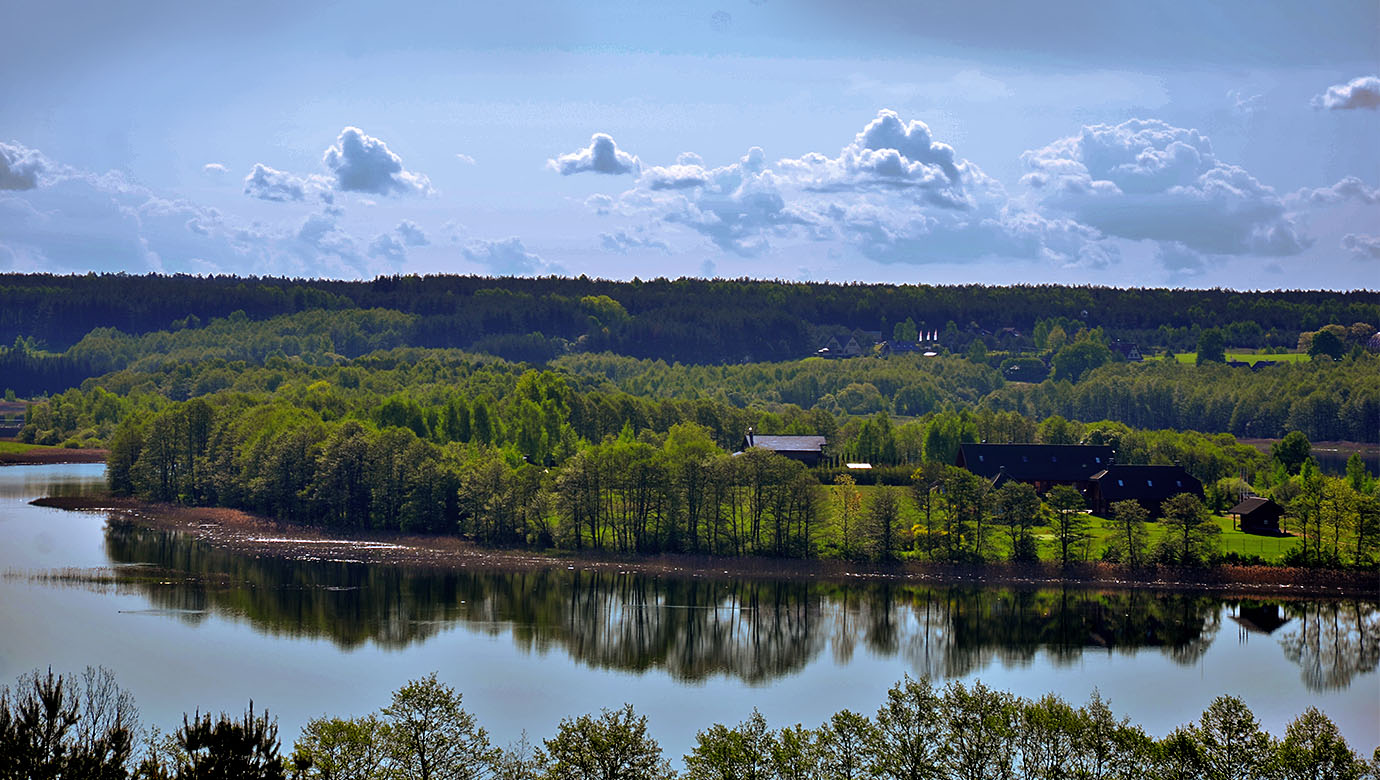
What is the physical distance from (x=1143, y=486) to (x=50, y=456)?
99426mm

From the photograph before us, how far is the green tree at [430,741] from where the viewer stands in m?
→ 27.9

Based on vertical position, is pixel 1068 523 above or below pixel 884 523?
below

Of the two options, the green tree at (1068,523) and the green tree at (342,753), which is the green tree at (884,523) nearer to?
the green tree at (1068,523)

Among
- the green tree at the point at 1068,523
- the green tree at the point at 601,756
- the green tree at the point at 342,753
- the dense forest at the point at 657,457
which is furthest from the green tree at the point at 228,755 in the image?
the green tree at the point at 1068,523

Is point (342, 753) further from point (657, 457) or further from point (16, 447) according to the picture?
Result: point (16, 447)

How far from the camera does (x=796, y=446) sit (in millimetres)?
97188

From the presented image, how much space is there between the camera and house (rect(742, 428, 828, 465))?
96.1m

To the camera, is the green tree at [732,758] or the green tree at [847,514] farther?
the green tree at [847,514]

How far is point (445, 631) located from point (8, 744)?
97.5ft

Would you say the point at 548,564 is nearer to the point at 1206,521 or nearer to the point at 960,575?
the point at 960,575

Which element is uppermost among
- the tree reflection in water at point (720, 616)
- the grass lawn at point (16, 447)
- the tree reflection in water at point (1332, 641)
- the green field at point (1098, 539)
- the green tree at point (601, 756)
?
the green tree at point (601, 756)

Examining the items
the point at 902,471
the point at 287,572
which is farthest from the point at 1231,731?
the point at 902,471

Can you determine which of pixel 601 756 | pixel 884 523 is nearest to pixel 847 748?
pixel 601 756

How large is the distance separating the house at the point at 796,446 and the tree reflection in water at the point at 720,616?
3093cm
